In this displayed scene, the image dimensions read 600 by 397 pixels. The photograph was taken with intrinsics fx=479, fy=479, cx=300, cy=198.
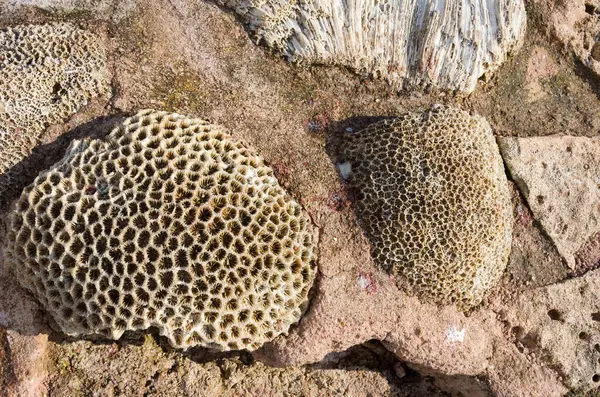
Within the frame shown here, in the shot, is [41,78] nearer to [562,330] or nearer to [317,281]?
[317,281]

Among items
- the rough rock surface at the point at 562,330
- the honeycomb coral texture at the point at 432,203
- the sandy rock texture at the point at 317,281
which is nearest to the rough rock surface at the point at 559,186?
the sandy rock texture at the point at 317,281

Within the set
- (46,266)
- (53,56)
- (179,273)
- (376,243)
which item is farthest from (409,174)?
(53,56)

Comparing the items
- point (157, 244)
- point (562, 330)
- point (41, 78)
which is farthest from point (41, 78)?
point (562, 330)

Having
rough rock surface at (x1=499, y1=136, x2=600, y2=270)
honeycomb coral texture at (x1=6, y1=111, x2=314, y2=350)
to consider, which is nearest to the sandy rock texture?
rough rock surface at (x1=499, y1=136, x2=600, y2=270)

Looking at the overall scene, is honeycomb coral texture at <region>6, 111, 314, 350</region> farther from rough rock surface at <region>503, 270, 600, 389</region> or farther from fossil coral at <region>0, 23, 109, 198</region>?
rough rock surface at <region>503, 270, 600, 389</region>

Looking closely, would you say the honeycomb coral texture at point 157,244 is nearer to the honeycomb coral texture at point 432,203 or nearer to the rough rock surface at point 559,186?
the honeycomb coral texture at point 432,203

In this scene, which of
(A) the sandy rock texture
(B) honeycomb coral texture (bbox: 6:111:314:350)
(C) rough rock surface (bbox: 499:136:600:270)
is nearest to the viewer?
(B) honeycomb coral texture (bbox: 6:111:314:350)
